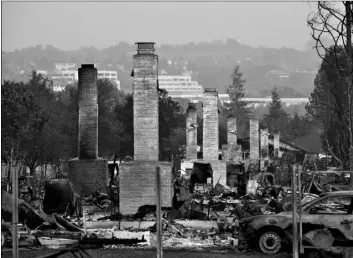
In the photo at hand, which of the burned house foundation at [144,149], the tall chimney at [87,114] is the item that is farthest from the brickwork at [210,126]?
the burned house foundation at [144,149]

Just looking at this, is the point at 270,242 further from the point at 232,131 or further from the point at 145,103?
the point at 232,131

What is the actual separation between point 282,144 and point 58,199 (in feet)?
291

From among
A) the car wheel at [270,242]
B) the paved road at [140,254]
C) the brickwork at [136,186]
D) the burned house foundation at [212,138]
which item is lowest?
the paved road at [140,254]

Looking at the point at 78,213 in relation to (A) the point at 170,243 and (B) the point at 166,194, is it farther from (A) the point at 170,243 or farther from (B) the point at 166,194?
(A) the point at 170,243

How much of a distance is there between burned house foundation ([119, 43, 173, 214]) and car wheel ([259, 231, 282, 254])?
5.30 m

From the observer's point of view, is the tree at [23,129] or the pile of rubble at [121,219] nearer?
the pile of rubble at [121,219]

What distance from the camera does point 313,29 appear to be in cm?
2934

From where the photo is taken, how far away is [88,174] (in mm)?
27344

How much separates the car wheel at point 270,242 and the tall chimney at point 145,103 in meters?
6.20

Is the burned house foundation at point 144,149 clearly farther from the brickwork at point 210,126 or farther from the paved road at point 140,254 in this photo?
the brickwork at point 210,126

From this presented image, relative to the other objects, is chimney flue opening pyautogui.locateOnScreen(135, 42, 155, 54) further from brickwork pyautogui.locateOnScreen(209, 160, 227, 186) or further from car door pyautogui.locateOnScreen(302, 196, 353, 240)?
brickwork pyautogui.locateOnScreen(209, 160, 227, 186)

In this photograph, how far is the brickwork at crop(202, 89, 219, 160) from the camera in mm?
41059

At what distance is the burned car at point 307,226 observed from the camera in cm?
1808

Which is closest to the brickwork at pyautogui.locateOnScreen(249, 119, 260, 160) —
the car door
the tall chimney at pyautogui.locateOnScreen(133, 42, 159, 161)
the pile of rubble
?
the pile of rubble
